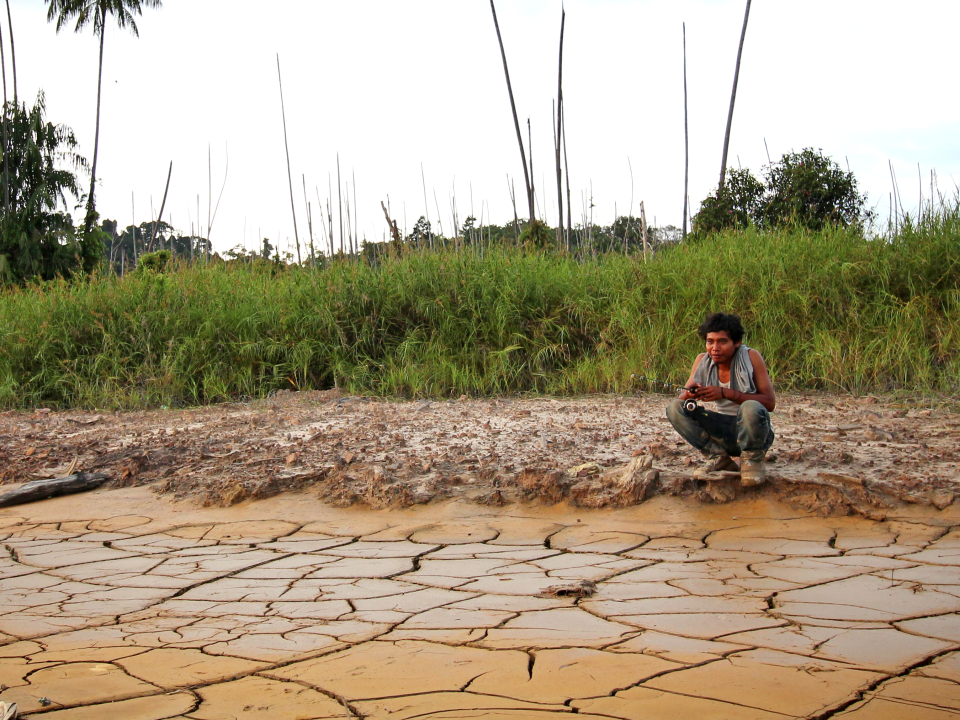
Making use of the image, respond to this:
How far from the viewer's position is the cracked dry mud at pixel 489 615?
1631mm

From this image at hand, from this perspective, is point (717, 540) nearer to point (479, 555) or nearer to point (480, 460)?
point (479, 555)

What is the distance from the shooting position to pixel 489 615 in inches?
85.5

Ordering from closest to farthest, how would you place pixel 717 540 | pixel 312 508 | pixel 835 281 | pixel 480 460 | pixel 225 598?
pixel 225 598 → pixel 717 540 → pixel 312 508 → pixel 480 460 → pixel 835 281

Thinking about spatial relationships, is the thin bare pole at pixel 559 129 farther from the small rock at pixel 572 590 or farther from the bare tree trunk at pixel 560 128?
the small rock at pixel 572 590

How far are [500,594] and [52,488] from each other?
2755mm

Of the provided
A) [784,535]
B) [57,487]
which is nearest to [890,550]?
[784,535]

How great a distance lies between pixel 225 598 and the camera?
243cm

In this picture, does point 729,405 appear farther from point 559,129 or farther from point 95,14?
point 95,14

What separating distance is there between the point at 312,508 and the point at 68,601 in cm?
133

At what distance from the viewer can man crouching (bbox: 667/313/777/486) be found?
11.1ft

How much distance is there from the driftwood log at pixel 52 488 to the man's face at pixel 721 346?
308cm

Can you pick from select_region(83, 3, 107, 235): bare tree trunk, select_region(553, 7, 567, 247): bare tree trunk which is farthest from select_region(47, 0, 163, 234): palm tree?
select_region(553, 7, 567, 247): bare tree trunk

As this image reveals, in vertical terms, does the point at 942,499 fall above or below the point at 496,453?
below

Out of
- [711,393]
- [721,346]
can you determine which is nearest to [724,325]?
[721,346]
